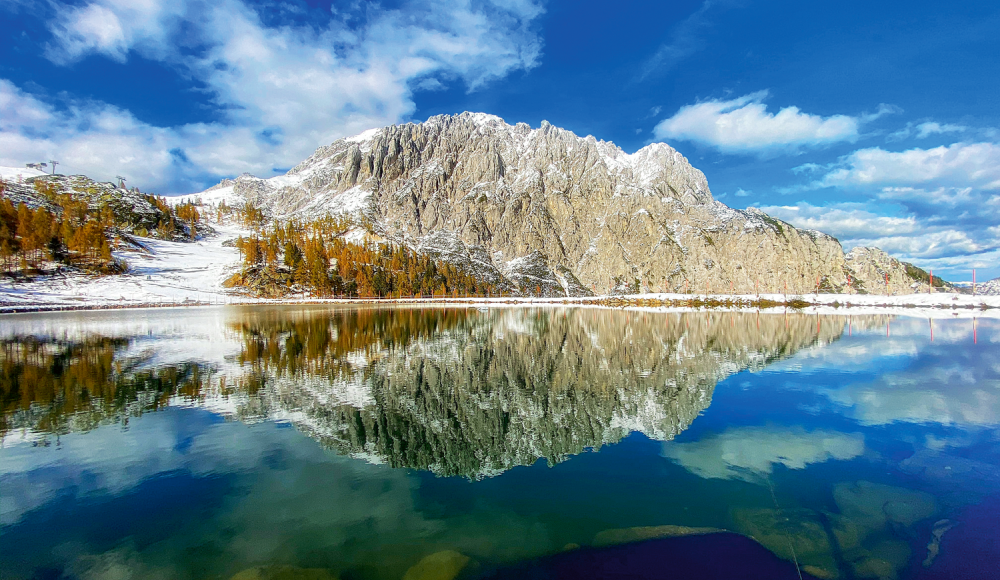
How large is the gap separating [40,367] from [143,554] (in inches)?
1055

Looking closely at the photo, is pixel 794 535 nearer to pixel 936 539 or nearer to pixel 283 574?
pixel 936 539

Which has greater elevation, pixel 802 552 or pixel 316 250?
pixel 316 250

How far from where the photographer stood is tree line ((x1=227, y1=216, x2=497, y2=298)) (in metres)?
145

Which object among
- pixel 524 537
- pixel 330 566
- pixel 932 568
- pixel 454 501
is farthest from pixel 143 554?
pixel 932 568

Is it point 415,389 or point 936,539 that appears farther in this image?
point 415,389

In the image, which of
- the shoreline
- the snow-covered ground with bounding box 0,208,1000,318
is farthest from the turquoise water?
the snow-covered ground with bounding box 0,208,1000,318

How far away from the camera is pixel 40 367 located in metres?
25.7

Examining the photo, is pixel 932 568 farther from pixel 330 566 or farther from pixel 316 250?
pixel 316 250

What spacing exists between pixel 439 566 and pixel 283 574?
9.04 feet

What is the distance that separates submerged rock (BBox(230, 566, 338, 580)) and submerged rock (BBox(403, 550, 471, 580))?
139 cm

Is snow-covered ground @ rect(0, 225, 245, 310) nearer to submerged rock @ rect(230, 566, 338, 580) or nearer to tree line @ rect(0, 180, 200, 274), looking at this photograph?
tree line @ rect(0, 180, 200, 274)

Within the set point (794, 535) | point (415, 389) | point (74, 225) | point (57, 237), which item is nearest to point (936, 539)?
point (794, 535)

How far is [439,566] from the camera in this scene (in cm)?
792

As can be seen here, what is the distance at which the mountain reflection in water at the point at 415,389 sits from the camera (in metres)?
14.5
